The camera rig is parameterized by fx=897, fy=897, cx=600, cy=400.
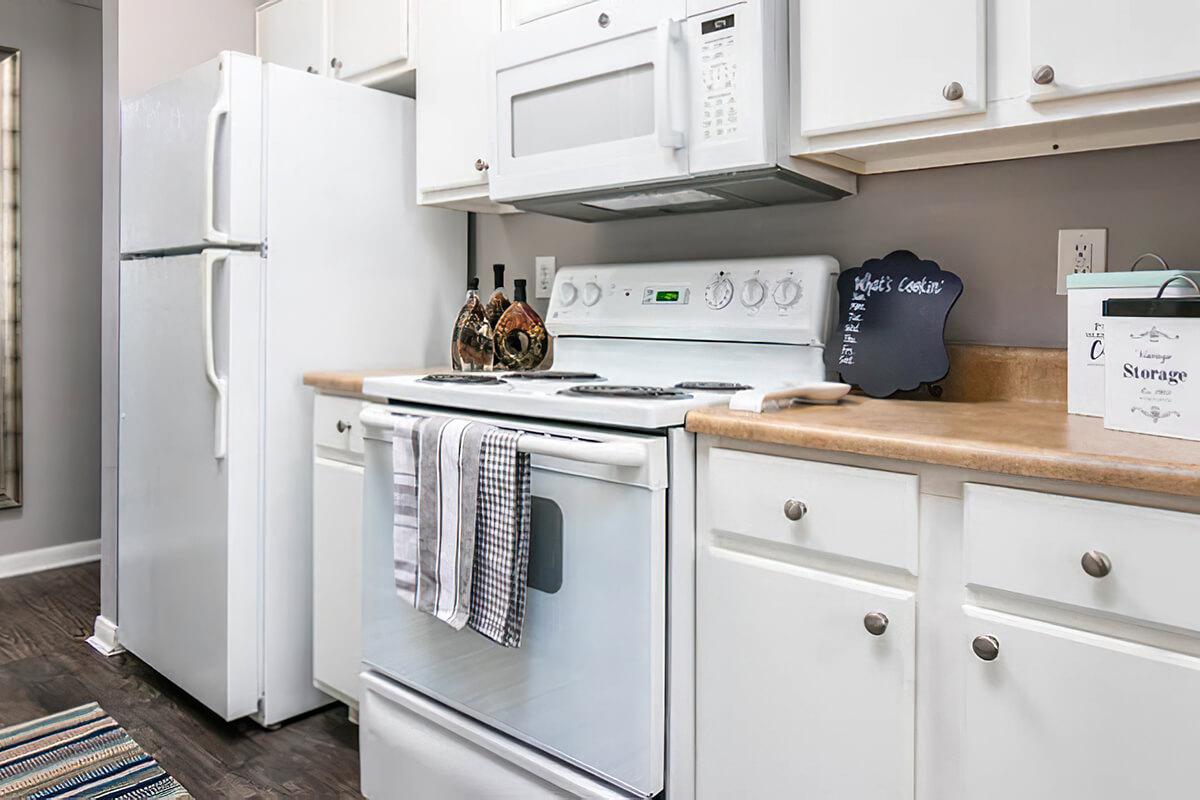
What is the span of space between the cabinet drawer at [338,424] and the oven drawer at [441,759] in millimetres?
540

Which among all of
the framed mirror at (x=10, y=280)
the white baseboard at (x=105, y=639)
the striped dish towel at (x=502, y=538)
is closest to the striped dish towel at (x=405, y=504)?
the striped dish towel at (x=502, y=538)

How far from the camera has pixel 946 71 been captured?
143cm

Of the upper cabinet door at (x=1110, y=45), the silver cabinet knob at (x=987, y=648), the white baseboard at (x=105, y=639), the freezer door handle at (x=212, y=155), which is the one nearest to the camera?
the silver cabinet knob at (x=987, y=648)

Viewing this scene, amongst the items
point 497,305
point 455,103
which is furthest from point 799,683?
point 455,103

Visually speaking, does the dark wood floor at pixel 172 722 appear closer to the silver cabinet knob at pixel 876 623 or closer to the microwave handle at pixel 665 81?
the silver cabinet knob at pixel 876 623

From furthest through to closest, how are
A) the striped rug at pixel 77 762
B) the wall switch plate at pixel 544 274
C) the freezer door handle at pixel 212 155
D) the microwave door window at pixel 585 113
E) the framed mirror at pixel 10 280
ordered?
the framed mirror at pixel 10 280 < the wall switch plate at pixel 544 274 < the freezer door handle at pixel 212 155 < the striped rug at pixel 77 762 < the microwave door window at pixel 585 113

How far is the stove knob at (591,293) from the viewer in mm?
2184

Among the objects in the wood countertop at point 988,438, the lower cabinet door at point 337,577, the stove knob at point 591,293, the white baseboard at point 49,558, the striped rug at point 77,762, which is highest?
the stove knob at point 591,293

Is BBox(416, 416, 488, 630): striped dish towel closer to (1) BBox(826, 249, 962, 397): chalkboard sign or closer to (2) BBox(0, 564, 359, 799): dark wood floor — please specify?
(2) BBox(0, 564, 359, 799): dark wood floor

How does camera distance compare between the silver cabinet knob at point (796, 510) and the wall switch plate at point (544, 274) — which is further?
the wall switch plate at point (544, 274)

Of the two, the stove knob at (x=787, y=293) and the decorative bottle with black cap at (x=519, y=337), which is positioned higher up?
the stove knob at (x=787, y=293)

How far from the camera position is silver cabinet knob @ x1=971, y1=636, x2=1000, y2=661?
43.9 inches

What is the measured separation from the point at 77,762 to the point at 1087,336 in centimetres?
225

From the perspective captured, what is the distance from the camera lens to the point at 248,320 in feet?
7.07
